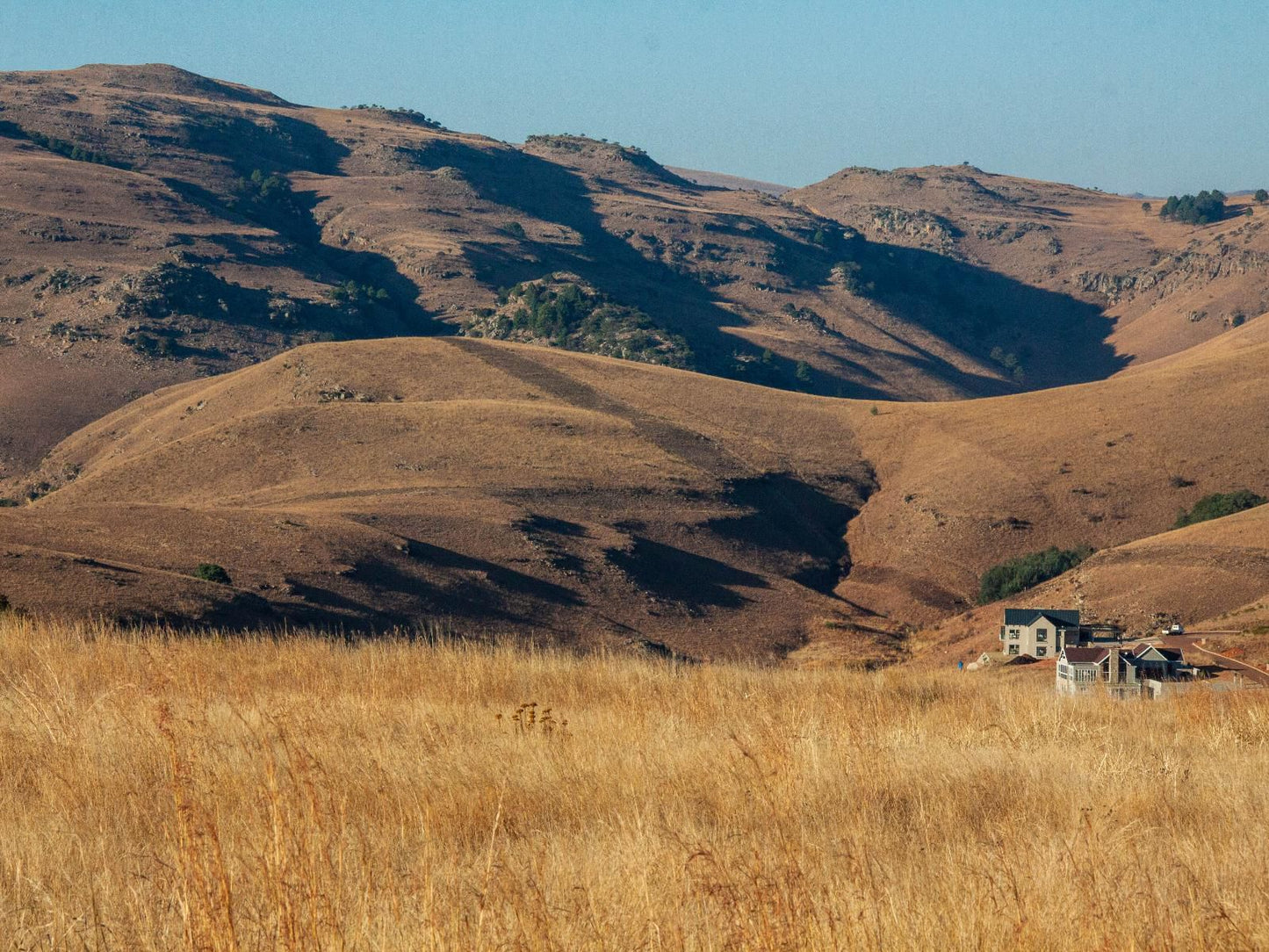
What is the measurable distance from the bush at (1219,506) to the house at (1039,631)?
23.2 meters

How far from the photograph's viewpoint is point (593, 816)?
7.08 m

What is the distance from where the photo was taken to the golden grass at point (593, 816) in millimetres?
4820

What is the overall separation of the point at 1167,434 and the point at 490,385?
4263 cm

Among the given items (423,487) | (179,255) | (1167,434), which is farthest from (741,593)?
(179,255)

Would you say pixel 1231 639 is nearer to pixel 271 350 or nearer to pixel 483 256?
pixel 271 350

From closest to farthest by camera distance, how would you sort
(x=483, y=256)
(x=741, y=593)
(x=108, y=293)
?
(x=741, y=593)
(x=108, y=293)
(x=483, y=256)

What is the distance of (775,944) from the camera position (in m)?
4.46

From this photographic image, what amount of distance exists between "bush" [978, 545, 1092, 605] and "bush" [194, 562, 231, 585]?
34.7 m

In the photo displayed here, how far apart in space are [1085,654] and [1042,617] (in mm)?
10511

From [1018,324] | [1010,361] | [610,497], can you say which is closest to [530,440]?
[610,497]

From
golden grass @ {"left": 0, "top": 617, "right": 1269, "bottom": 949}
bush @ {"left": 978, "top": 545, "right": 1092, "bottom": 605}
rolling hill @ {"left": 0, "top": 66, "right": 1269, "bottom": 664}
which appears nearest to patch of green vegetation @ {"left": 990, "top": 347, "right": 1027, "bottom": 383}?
rolling hill @ {"left": 0, "top": 66, "right": 1269, "bottom": 664}

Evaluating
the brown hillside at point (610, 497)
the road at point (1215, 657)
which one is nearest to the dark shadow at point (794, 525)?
the brown hillside at point (610, 497)

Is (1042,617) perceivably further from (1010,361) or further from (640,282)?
(1010,361)

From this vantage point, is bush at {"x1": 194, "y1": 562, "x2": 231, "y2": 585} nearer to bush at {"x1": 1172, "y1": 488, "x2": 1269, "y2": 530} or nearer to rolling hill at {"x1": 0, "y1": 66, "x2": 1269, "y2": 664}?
rolling hill at {"x1": 0, "y1": 66, "x2": 1269, "y2": 664}
